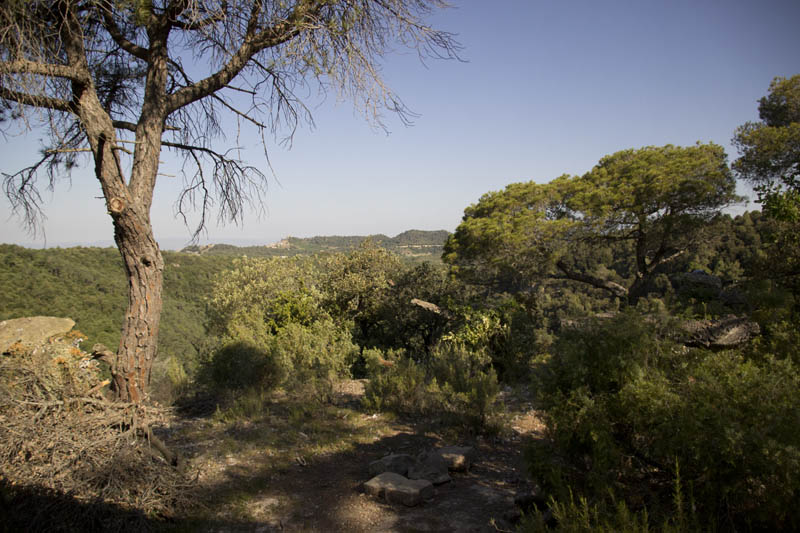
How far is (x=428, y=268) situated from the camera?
49.0 feet

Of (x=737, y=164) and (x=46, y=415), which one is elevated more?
(x=737, y=164)

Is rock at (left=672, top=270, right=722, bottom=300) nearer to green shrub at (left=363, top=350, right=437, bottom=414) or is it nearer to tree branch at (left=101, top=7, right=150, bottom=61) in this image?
green shrub at (left=363, top=350, right=437, bottom=414)

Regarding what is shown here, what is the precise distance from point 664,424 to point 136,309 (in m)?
3.91

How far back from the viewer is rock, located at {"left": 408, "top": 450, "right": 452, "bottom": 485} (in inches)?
155

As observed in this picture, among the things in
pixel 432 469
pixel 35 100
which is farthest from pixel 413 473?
pixel 35 100

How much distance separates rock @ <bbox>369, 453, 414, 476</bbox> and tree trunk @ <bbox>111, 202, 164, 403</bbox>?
2271 millimetres

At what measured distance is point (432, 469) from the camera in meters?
4.10

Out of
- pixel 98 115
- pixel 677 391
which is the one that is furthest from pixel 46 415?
pixel 677 391

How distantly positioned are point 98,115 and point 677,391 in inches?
187

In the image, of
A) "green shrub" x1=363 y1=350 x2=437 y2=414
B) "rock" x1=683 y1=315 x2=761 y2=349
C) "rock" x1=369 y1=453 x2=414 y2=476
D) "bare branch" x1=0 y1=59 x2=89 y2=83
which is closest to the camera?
"bare branch" x1=0 y1=59 x2=89 y2=83

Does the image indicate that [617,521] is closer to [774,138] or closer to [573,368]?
[573,368]

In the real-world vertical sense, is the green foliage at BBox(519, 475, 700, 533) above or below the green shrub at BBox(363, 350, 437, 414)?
above

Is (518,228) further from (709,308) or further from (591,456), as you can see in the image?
(591,456)

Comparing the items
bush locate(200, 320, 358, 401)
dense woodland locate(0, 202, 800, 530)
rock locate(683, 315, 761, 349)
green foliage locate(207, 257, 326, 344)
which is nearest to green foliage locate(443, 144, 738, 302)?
dense woodland locate(0, 202, 800, 530)
